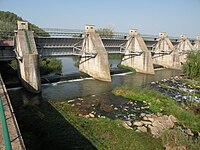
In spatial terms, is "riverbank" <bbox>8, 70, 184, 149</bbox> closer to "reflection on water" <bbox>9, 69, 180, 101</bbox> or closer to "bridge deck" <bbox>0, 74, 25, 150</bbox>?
"reflection on water" <bbox>9, 69, 180, 101</bbox>

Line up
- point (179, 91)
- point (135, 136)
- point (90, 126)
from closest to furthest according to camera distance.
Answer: point (135, 136), point (90, 126), point (179, 91)

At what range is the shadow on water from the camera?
35.7ft

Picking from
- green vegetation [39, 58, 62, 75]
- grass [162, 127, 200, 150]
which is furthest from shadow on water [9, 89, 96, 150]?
green vegetation [39, 58, 62, 75]

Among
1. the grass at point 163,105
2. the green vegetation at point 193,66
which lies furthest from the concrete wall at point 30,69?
the green vegetation at point 193,66

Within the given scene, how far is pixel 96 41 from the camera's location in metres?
30.3

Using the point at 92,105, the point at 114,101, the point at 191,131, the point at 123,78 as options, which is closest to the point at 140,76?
the point at 123,78

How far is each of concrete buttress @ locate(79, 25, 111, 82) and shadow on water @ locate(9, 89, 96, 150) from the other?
1228 centimetres

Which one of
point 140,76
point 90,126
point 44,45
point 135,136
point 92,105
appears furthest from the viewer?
point 140,76

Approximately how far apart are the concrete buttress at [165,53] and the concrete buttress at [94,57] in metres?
18.3

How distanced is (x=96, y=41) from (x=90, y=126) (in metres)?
19.1

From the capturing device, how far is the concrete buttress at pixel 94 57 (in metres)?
28.5

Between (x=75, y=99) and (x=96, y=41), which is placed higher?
(x=96, y=41)

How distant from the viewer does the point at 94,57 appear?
98.4ft

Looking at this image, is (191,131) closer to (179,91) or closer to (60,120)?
(60,120)
